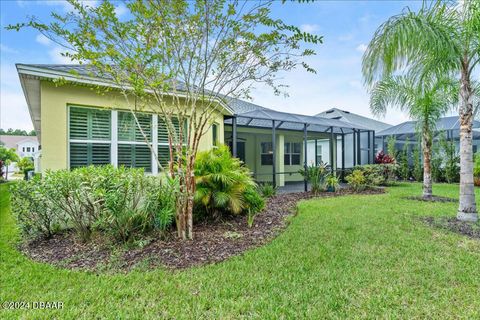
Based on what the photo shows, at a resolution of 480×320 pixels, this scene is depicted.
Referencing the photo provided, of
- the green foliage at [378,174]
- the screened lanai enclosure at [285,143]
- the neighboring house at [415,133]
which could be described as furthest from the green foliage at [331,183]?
the neighboring house at [415,133]

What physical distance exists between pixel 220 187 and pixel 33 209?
3.78 m

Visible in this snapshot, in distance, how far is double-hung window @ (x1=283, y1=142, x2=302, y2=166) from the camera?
16.8 metres

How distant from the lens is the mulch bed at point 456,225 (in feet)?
17.5

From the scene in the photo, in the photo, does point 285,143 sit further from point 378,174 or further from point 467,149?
point 467,149

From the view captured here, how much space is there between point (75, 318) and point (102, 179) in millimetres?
2575

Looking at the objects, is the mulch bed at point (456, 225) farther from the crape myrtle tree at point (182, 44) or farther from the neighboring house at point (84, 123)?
the neighboring house at point (84, 123)

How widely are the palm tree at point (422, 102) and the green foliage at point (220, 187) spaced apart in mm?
5815

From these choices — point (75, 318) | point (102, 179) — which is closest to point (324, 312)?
point (75, 318)

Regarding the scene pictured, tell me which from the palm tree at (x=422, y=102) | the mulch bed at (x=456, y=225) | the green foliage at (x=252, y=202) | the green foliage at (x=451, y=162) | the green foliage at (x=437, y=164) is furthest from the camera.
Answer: the green foliage at (x=437, y=164)

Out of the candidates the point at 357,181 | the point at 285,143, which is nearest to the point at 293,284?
the point at 357,181

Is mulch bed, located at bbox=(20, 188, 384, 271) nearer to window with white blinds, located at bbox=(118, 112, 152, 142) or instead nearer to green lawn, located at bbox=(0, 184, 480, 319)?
green lawn, located at bbox=(0, 184, 480, 319)

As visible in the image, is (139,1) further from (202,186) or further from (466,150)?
(466,150)

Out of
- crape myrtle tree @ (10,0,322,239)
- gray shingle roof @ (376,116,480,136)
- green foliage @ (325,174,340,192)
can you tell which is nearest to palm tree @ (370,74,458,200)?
green foliage @ (325,174,340,192)

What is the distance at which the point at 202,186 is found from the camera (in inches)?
249
